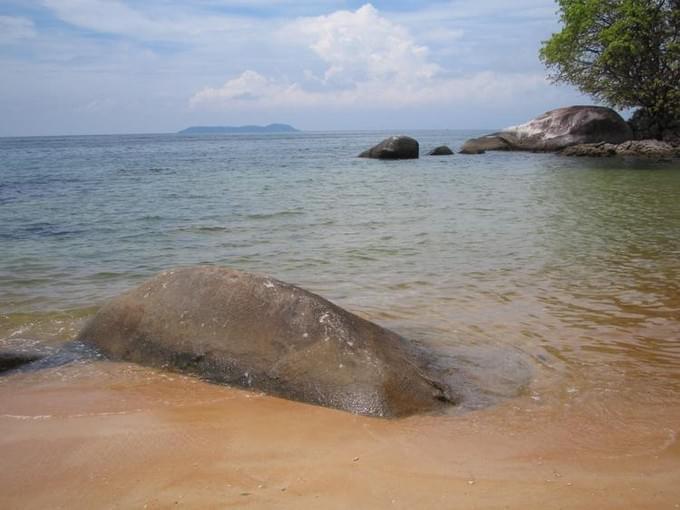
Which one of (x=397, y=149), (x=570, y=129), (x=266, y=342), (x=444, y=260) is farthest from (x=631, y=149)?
(x=266, y=342)

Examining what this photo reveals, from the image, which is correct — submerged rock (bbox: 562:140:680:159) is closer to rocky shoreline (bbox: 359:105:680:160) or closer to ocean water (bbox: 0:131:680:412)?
rocky shoreline (bbox: 359:105:680:160)

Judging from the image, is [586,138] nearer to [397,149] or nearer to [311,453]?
[397,149]

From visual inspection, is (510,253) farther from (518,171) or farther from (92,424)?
(518,171)

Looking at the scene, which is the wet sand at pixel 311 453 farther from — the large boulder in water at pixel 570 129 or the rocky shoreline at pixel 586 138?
the large boulder in water at pixel 570 129

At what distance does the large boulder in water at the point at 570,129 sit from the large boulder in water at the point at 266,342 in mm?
34459

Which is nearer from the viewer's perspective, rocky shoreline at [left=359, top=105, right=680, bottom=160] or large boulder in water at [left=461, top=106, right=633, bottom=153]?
rocky shoreline at [left=359, top=105, right=680, bottom=160]

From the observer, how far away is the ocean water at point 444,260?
5.95 m

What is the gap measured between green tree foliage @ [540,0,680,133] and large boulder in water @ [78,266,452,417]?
3323 centimetres

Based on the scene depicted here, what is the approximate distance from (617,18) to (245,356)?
118 feet

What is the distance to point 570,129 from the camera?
37.0m

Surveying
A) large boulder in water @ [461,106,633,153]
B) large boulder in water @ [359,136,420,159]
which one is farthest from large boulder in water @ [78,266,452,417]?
large boulder in water @ [461,106,633,153]

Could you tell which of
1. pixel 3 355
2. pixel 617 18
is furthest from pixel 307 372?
pixel 617 18

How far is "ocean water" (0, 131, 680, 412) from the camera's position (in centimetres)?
595

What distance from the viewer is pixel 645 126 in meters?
37.6
